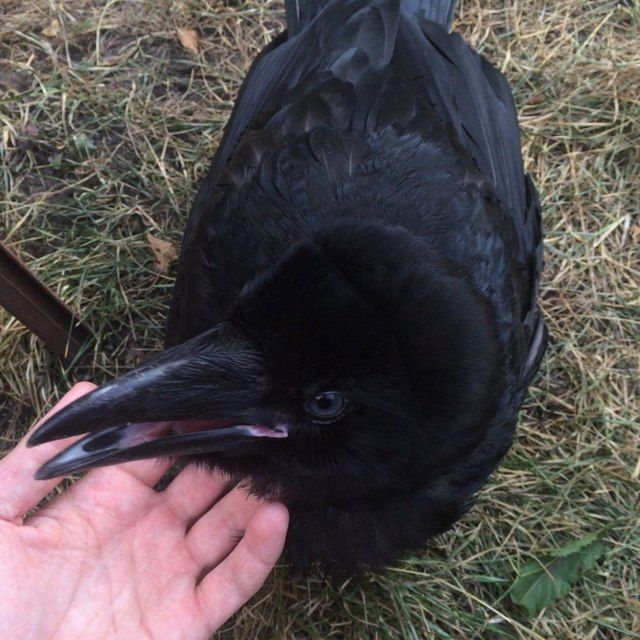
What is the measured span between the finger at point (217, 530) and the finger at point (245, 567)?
9 cm

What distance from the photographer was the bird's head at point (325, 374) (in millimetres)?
1782

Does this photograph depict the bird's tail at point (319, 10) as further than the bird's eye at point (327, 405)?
Yes

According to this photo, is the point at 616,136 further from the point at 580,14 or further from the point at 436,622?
the point at 436,622

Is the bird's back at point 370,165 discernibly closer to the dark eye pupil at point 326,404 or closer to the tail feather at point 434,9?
the tail feather at point 434,9

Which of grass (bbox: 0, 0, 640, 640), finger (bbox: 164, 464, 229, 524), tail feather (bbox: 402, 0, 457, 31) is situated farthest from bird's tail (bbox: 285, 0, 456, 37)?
finger (bbox: 164, 464, 229, 524)

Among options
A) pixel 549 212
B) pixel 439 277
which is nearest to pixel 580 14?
pixel 549 212

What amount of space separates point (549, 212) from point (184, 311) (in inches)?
74.3

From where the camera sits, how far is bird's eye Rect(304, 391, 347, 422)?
1.86 metres

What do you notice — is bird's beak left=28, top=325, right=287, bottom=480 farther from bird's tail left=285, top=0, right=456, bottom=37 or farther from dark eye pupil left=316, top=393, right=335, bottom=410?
bird's tail left=285, top=0, right=456, bottom=37

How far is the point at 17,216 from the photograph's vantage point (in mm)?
3352

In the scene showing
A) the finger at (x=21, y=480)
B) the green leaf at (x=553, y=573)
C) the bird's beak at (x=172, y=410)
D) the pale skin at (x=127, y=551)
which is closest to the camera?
the bird's beak at (x=172, y=410)

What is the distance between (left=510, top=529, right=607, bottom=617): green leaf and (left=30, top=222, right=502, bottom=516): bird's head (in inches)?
45.4

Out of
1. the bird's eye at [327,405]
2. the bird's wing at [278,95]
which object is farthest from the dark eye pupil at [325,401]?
the bird's wing at [278,95]

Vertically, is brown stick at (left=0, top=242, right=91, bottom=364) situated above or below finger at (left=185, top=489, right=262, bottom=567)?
above
